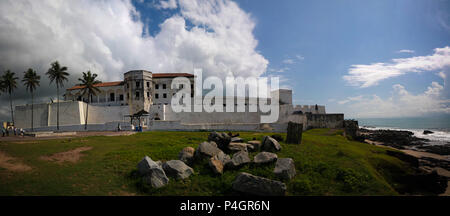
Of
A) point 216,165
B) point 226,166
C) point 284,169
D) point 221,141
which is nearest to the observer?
point 284,169

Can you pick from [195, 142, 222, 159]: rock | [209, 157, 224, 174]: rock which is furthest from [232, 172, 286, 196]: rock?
[195, 142, 222, 159]: rock

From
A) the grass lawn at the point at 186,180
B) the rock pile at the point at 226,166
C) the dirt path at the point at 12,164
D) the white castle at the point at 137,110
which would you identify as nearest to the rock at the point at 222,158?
the rock pile at the point at 226,166

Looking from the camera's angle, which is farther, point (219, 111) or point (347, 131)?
point (219, 111)

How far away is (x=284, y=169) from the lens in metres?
7.39

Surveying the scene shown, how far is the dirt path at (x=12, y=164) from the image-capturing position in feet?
27.4

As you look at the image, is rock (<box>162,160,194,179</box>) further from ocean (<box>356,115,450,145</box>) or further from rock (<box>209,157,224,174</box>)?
ocean (<box>356,115,450,145</box>)

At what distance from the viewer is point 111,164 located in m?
9.09

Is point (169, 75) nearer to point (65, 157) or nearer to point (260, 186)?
point (65, 157)

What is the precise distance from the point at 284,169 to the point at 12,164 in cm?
1228

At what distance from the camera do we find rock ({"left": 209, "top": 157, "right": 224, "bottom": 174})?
7.75 meters

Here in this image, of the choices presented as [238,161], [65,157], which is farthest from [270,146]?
[65,157]
